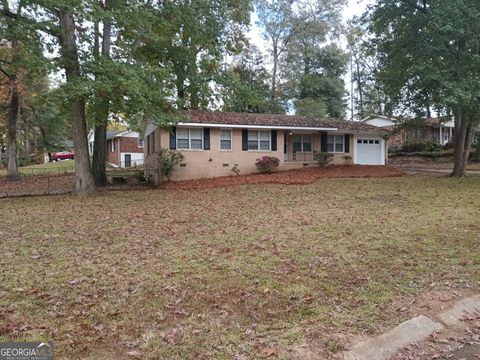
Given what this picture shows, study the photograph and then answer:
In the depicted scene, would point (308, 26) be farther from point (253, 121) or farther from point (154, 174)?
point (154, 174)

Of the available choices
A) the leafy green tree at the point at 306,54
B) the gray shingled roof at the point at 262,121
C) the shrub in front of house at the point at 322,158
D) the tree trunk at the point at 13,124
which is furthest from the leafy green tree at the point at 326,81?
the tree trunk at the point at 13,124

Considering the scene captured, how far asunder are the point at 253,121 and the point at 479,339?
1802 centimetres

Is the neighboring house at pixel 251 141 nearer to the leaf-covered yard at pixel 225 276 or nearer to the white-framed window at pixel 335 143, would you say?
the white-framed window at pixel 335 143

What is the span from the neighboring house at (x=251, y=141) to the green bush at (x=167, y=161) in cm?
51

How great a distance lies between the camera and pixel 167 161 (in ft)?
59.6

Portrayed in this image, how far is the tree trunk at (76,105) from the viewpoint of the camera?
12.7 metres

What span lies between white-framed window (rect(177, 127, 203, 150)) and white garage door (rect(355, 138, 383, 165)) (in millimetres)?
10701

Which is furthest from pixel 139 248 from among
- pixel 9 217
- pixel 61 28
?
pixel 61 28

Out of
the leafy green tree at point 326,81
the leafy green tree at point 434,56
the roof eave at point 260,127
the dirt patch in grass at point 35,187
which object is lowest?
the dirt patch in grass at point 35,187

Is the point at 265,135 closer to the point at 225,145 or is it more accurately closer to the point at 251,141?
the point at 251,141

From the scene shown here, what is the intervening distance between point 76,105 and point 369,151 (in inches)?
722

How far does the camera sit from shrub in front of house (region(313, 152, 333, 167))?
73.3ft

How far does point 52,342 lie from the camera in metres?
3.44

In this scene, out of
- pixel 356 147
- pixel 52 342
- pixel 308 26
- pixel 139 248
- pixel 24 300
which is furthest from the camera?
pixel 308 26
